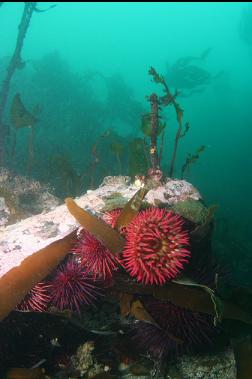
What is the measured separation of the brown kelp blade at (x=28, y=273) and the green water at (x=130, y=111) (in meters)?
2.40

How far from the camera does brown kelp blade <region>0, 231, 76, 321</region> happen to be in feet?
8.27

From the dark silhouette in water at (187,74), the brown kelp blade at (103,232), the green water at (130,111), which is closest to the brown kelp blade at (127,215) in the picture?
the brown kelp blade at (103,232)

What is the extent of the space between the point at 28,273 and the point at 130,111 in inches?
733

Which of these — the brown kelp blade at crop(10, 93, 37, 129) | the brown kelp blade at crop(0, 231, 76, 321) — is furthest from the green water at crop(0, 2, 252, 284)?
the brown kelp blade at crop(0, 231, 76, 321)

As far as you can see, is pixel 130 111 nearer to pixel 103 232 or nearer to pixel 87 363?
pixel 103 232

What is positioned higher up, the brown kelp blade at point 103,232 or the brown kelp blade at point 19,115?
the brown kelp blade at point 19,115

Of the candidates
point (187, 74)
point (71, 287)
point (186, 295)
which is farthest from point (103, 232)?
point (187, 74)

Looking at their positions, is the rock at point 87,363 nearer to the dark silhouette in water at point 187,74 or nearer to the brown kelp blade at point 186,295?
the brown kelp blade at point 186,295

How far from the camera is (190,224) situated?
3.16 meters

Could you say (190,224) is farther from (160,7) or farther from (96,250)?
(160,7)

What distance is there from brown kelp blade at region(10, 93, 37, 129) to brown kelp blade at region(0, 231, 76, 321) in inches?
177

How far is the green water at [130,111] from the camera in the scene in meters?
9.83

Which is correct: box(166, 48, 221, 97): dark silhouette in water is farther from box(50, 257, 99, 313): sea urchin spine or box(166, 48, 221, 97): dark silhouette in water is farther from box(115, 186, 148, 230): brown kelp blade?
box(50, 257, 99, 313): sea urchin spine

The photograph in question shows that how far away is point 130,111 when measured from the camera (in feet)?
66.4
